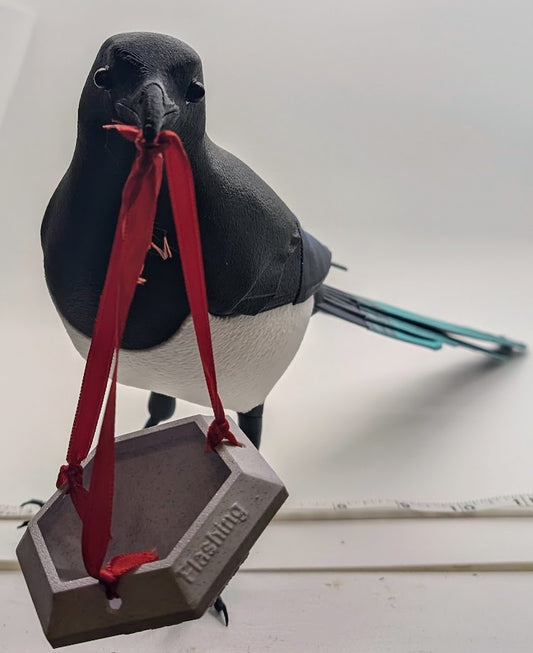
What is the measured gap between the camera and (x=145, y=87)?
1.42 ft

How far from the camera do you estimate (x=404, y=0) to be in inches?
40.9

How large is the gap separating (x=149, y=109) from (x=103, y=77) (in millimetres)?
76

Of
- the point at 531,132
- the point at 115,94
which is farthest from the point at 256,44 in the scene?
the point at 115,94

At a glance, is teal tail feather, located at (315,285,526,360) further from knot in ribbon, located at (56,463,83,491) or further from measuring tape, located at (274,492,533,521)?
knot in ribbon, located at (56,463,83,491)

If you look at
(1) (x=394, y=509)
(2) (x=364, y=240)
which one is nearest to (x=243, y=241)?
(1) (x=394, y=509)

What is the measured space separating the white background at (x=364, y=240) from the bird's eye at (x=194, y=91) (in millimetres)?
472

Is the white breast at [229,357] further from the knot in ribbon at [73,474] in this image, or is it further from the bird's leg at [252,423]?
the knot in ribbon at [73,474]

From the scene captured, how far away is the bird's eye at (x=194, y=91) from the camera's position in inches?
19.2

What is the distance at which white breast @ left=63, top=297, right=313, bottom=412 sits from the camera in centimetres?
60

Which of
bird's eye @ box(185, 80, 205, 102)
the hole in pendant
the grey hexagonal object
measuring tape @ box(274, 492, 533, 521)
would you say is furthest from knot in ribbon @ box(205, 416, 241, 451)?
measuring tape @ box(274, 492, 533, 521)

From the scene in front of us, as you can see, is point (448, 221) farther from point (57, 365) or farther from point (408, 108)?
point (57, 365)

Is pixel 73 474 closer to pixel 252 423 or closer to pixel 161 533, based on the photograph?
pixel 161 533

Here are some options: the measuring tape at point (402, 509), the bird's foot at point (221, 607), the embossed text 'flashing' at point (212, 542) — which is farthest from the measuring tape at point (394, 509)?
the embossed text 'flashing' at point (212, 542)

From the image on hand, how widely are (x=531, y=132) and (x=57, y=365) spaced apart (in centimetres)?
90
